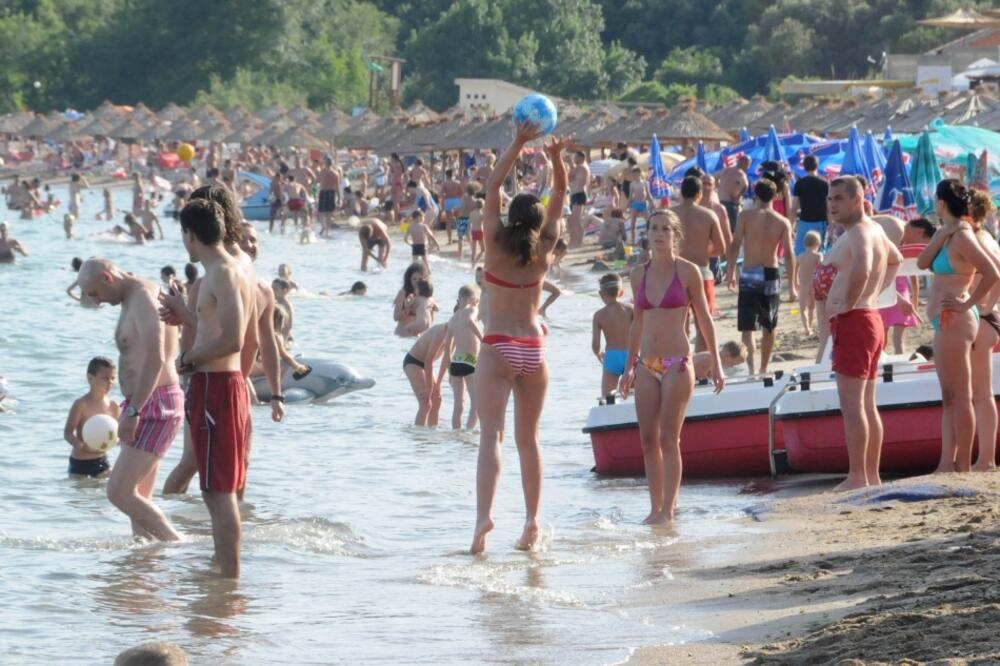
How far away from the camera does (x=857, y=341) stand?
768cm

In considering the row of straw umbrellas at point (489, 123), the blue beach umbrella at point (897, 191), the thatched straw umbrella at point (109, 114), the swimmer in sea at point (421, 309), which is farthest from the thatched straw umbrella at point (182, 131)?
the blue beach umbrella at point (897, 191)

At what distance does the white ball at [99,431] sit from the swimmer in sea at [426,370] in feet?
9.07

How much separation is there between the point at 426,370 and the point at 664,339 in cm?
473

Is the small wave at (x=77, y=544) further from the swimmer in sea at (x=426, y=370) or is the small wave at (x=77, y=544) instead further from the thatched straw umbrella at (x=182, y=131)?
the thatched straw umbrella at (x=182, y=131)

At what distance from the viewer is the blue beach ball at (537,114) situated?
6735 millimetres

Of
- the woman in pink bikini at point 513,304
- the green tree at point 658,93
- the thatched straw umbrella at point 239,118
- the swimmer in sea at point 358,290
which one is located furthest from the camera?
the green tree at point 658,93

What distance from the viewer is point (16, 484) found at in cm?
991

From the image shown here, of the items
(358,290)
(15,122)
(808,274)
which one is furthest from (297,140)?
(808,274)

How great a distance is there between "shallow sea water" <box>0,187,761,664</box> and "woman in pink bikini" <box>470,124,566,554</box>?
61cm

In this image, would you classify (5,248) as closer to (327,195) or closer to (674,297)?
(327,195)

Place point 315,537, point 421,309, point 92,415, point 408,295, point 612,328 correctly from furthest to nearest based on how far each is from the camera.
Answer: point 408,295
point 421,309
point 612,328
point 92,415
point 315,537

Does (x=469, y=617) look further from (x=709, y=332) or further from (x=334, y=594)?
(x=709, y=332)

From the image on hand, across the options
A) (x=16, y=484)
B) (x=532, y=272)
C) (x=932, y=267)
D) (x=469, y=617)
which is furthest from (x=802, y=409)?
(x=16, y=484)

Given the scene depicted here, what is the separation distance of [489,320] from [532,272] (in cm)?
27
